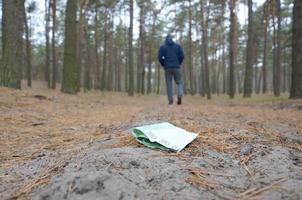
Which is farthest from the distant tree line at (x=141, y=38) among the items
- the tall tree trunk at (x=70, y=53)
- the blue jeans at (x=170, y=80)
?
the blue jeans at (x=170, y=80)

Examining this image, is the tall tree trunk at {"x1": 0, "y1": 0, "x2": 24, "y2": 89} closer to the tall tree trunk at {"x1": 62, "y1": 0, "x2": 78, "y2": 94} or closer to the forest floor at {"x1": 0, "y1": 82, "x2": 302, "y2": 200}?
the tall tree trunk at {"x1": 62, "y1": 0, "x2": 78, "y2": 94}

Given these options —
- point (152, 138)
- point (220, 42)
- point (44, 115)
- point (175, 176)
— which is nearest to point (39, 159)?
point (152, 138)

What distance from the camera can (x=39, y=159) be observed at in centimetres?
301

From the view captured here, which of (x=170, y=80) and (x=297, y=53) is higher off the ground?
(x=297, y=53)

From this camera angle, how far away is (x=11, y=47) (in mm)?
9555

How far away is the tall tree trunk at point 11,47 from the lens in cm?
944

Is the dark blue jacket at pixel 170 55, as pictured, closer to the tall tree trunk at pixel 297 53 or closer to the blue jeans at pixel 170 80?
the blue jeans at pixel 170 80

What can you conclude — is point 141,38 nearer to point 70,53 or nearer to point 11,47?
point 70,53

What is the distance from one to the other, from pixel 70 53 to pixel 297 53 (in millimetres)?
7273

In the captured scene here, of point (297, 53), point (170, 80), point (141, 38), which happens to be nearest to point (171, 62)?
point (170, 80)

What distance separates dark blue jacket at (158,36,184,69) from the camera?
9.27 meters

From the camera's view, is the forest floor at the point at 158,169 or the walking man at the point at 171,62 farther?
the walking man at the point at 171,62

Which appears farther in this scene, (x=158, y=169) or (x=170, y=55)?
(x=170, y=55)

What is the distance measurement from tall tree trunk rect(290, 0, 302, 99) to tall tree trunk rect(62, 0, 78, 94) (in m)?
7.11
